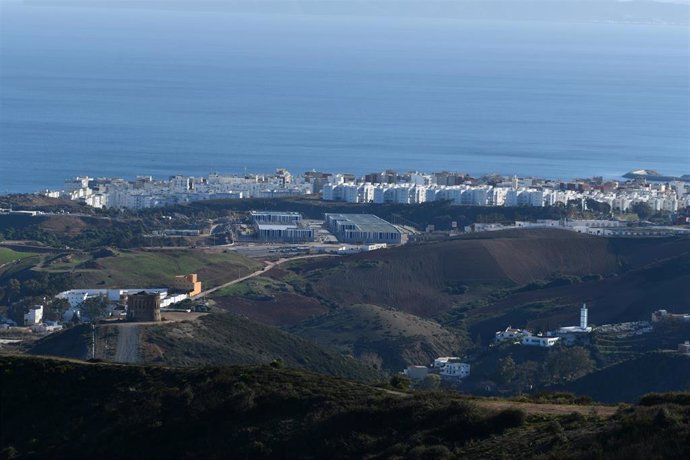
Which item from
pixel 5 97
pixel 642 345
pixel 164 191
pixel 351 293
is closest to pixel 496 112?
pixel 5 97

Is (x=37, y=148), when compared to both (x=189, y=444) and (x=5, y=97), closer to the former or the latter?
(x=5, y=97)

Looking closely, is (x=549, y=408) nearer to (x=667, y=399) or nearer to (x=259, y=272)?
(x=667, y=399)

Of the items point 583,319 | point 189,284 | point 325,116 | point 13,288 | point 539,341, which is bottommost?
point 539,341

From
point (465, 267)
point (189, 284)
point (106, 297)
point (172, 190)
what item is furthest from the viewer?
point (172, 190)

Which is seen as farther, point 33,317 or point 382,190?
point 382,190

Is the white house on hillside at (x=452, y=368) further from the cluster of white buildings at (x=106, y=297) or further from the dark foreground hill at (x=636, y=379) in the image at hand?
the cluster of white buildings at (x=106, y=297)

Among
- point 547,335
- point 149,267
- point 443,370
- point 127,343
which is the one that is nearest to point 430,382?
point 443,370
